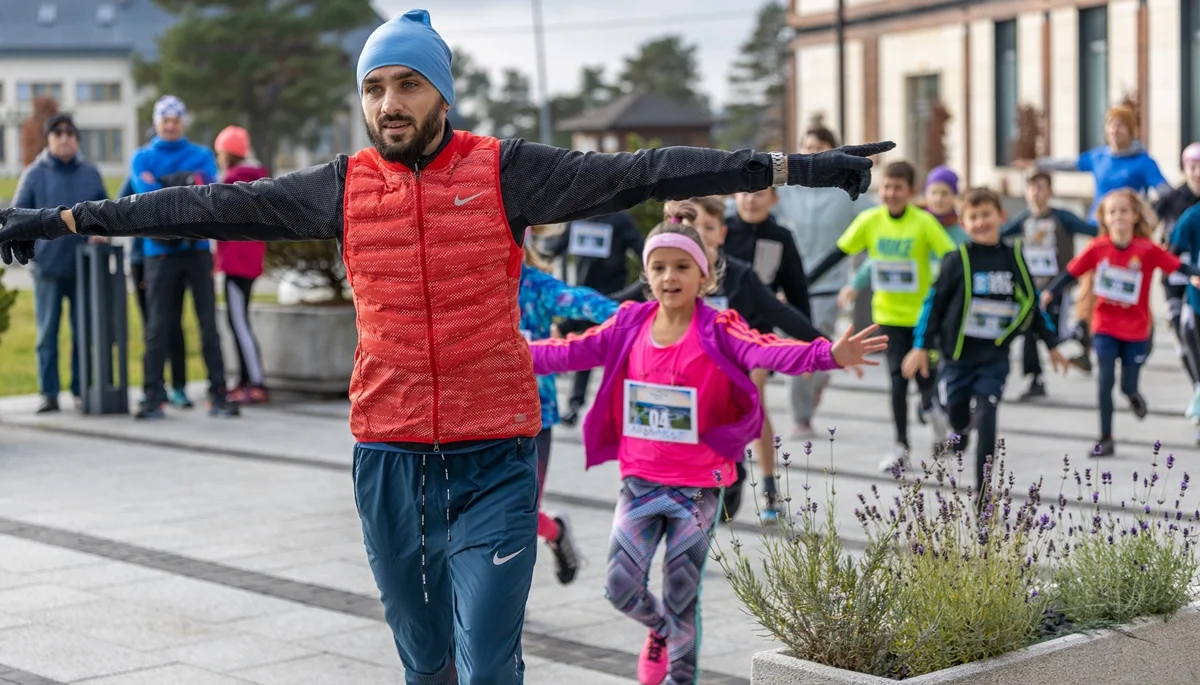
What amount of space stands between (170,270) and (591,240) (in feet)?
10.0

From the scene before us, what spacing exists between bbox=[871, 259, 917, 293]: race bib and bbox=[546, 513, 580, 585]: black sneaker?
13.9 feet

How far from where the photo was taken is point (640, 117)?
61781 millimetres

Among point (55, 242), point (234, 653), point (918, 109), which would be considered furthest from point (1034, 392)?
point (918, 109)

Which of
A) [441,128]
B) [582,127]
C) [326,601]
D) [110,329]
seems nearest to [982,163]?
[582,127]

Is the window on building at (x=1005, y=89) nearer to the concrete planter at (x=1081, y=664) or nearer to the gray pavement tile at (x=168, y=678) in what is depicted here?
the gray pavement tile at (x=168, y=678)

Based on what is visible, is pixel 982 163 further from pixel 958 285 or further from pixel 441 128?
pixel 441 128

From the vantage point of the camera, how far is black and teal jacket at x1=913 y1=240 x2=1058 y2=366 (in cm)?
995

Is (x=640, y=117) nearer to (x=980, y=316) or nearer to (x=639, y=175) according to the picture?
(x=980, y=316)

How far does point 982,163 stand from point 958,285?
29.9 m

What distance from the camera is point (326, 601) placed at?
24.8ft

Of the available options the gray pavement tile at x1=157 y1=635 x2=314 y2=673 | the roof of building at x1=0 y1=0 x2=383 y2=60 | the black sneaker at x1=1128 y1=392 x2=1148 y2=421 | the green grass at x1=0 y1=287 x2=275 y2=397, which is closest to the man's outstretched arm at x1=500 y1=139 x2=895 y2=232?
the gray pavement tile at x1=157 y1=635 x2=314 y2=673

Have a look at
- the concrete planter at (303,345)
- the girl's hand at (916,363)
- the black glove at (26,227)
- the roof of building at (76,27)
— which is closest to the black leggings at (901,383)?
the girl's hand at (916,363)

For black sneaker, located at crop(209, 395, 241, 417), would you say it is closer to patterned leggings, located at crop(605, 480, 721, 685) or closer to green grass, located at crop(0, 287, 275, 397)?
green grass, located at crop(0, 287, 275, 397)

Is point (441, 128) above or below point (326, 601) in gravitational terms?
above
